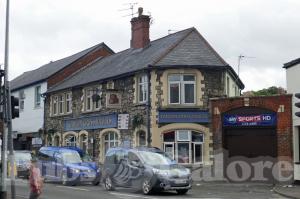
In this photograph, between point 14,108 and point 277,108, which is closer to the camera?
point 14,108

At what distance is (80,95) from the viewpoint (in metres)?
41.2

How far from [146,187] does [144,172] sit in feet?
2.07

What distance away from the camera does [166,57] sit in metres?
33.9

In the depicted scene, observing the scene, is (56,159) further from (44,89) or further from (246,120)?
(44,89)

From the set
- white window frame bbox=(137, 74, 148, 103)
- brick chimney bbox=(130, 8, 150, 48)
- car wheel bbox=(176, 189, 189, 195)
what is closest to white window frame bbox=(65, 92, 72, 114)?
brick chimney bbox=(130, 8, 150, 48)

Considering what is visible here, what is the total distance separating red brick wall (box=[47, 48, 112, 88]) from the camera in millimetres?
47375

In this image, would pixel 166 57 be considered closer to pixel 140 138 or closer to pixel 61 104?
pixel 140 138

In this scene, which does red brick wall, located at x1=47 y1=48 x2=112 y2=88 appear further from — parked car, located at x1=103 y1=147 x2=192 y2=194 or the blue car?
parked car, located at x1=103 y1=147 x2=192 y2=194

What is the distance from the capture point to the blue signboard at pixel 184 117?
32688 mm

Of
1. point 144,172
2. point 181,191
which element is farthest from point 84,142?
point 181,191

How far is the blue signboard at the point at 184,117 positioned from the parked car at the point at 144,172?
8.48m

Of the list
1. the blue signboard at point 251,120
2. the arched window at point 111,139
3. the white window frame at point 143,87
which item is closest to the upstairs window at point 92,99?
the arched window at point 111,139

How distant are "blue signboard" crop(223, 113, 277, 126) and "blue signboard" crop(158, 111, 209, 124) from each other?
1588 millimetres

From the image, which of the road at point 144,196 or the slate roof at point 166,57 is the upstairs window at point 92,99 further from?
the road at point 144,196
